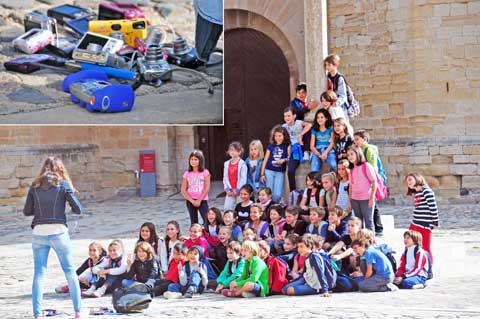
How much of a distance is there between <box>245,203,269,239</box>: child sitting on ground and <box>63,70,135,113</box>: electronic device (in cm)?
505

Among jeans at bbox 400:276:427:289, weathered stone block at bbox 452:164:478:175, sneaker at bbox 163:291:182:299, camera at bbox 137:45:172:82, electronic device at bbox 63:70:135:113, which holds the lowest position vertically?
sneaker at bbox 163:291:182:299

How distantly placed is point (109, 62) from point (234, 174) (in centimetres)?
419

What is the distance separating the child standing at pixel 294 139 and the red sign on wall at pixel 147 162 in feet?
24.3

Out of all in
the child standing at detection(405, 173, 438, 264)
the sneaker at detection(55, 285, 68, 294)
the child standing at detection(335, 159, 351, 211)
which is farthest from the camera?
the child standing at detection(335, 159, 351, 211)

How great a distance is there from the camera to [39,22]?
51.9ft

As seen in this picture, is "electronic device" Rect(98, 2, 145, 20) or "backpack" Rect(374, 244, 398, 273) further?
"electronic device" Rect(98, 2, 145, 20)

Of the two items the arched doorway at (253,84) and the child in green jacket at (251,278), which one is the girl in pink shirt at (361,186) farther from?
the arched doorway at (253,84)

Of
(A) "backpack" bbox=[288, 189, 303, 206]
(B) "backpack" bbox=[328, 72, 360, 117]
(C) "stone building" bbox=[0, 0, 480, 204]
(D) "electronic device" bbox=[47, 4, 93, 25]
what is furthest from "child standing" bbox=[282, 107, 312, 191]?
(C) "stone building" bbox=[0, 0, 480, 204]

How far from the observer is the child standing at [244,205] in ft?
39.0

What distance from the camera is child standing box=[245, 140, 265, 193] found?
42.2 ft

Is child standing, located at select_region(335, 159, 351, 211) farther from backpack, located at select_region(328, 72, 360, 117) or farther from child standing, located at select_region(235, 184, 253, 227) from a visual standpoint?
backpack, located at select_region(328, 72, 360, 117)

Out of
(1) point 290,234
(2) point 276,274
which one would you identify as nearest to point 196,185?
(1) point 290,234

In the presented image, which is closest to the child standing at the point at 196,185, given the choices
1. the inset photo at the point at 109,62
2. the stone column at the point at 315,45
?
the stone column at the point at 315,45

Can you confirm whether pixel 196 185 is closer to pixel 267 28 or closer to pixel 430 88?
pixel 430 88
